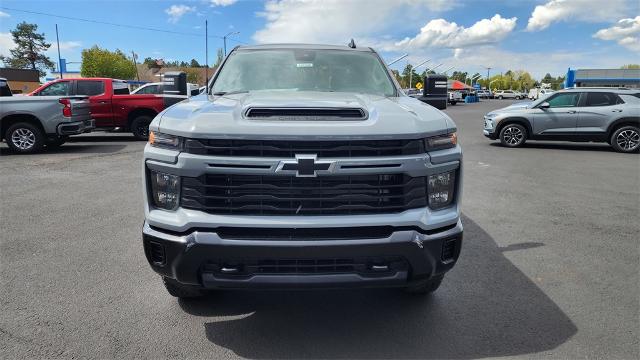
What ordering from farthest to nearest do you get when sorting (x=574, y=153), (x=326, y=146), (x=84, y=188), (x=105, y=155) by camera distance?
(x=574, y=153) < (x=105, y=155) < (x=84, y=188) < (x=326, y=146)

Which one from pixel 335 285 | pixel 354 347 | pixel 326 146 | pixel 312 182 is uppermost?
pixel 326 146

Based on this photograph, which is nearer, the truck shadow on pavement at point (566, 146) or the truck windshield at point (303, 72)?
the truck windshield at point (303, 72)

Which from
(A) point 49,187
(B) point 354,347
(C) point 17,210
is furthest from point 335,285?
(A) point 49,187

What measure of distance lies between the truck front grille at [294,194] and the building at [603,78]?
172ft

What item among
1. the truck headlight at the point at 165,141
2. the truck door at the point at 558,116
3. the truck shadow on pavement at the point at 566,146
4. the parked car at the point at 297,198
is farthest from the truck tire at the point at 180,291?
the truck shadow on pavement at the point at 566,146

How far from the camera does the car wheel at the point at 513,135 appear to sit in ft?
43.1

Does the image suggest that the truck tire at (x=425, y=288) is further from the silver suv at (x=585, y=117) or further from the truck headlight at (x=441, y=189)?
the silver suv at (x=585, y=117)

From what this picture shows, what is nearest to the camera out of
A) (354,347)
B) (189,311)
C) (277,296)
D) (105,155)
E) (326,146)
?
(326,146)

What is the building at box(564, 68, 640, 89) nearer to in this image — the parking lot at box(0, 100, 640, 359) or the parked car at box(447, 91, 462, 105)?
the parked car at box(447, 91, 462, 105)

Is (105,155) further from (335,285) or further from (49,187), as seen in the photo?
(335,285)

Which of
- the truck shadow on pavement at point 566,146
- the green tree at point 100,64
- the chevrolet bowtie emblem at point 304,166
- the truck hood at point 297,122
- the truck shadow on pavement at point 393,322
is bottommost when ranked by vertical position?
the truck shadow on pavement at point 393,322

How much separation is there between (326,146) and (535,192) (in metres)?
6.00

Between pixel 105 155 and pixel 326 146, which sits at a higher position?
pixel 326 146

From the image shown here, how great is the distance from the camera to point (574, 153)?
12.4m
